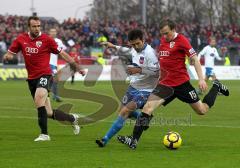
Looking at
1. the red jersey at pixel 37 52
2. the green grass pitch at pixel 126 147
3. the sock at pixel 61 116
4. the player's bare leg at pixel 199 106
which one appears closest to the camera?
the green grass pitch at pixel 126 147

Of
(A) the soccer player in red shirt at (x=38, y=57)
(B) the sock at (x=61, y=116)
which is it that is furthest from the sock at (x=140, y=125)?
(B) the sock at (x=61, y=116)

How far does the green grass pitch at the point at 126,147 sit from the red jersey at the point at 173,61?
1.26 m

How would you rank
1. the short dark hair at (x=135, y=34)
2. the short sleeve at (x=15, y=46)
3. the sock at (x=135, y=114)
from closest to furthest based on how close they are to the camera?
the short dark hair at (x=135, y=34), the sock at (x=135, y=114), the short sleeve at (x=15, y=46)

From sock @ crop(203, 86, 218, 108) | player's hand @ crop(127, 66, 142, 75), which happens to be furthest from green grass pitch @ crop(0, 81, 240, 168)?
player's hand @ crop(127, 66, 142, 75)

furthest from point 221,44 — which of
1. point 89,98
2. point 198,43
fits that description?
point 89,98

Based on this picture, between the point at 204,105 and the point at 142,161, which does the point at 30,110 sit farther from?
the point at 142,161

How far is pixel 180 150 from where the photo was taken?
12.4 m

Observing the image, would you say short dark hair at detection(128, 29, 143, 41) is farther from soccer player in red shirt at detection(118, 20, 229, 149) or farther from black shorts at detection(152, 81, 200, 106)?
black shorts at detection(152, 81, 200, 106)

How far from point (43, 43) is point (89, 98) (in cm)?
1191

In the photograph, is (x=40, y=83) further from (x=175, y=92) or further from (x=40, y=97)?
(x=175, y=92)

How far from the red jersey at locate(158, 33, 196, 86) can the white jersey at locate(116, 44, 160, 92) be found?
0.59ft

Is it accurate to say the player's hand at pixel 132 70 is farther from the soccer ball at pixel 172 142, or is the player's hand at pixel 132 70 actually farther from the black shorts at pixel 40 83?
the black shorts at pixel 40 83

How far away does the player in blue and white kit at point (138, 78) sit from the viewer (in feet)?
41.6

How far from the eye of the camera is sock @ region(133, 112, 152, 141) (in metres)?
12.6
